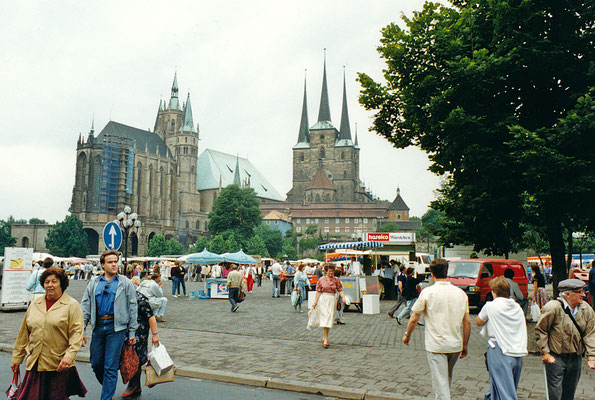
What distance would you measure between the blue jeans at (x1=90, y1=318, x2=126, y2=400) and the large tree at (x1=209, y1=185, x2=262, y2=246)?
86.1 m

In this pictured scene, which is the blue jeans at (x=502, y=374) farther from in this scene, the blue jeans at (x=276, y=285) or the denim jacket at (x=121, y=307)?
the blue jeans at (x=276, y=285)

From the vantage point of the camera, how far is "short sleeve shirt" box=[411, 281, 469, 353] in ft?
16.6

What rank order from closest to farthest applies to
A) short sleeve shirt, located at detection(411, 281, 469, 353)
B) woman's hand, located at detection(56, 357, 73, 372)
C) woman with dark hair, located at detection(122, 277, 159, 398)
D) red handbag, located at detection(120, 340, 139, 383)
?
1. woman's hand, located at detection(56, 357, 73, 372)
2. short sleeve shirt, located at detection(411, 281, 469, 353)
3. red handbag, located at detection(120, 340, 139, 383)
4. woman with dark hair, located at detection(122, 277, 159, 398)

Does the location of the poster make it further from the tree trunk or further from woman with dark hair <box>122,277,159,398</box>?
the tree trunk

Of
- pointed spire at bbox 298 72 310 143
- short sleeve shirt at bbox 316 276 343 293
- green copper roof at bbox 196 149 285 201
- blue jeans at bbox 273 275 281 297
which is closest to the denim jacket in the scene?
short sleeve shirt at bbox 316 276 343 293

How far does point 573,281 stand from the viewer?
5.15 meters

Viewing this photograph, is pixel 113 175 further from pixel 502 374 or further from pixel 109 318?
pixel 502 374

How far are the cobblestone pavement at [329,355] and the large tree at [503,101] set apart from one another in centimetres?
283

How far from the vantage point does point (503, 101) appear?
11.2 meters

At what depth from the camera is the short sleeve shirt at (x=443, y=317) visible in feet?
16.6

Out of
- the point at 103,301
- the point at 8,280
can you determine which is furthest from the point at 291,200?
the point at 103,301

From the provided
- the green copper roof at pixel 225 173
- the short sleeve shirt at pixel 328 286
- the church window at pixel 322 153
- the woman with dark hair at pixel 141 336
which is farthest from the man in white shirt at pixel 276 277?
the church window at pixel 322 153

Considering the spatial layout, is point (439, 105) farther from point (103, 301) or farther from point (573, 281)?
point (103, 301)

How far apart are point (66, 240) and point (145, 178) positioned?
2179 cm
